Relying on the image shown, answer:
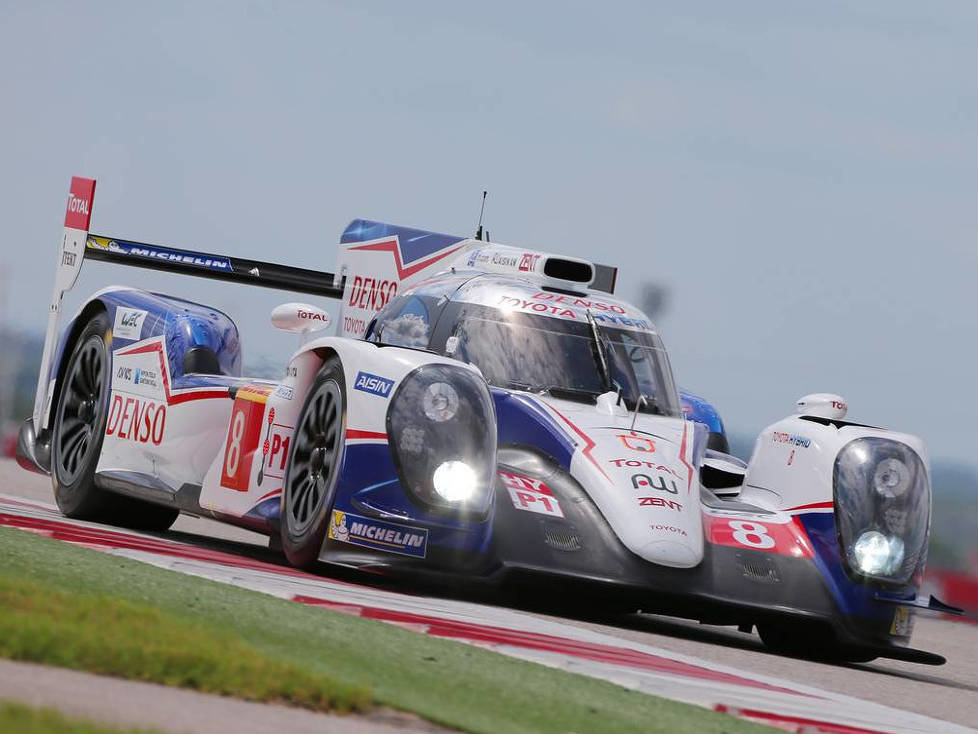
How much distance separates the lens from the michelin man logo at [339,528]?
8500mm

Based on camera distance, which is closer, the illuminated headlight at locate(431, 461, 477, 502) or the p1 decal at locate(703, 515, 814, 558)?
the illuminated headlight at locate(431, 461, 477, 502)

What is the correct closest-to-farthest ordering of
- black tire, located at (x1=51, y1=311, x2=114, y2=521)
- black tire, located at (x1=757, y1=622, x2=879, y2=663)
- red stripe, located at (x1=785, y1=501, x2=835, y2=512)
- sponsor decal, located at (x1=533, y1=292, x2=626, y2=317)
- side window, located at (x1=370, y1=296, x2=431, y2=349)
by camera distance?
red stripe, located at (x1=785, y1=501, x2=835, y2=512), black tire, located at (x1=757, y1=622, x2=879, y2=663), side window, located at (x1=370, y1=296, x2=431, y2=349), sponsor decal, located at (x1=533, y1=292, x2=626, y2=317), black tire, located at (x1=51, y1=311, x2=114, y2=521)

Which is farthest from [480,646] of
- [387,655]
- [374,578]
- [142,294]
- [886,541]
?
[142,294]

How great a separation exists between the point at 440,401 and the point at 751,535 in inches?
68.1

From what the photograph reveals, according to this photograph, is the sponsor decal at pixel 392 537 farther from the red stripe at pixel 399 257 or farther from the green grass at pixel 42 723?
the green grass at pixel 42 723

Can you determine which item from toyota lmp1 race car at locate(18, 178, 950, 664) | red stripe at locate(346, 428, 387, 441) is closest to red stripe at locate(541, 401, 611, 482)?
toyota lmp1 race car at locate(18, 178, 950, 664)

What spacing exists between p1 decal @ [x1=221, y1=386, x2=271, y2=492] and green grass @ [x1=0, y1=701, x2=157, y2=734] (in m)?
5.85

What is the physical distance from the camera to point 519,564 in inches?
332

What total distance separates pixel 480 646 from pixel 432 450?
1936mm

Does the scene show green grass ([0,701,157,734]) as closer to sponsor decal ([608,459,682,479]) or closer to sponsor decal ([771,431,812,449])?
sponsor decal ([608,459,682,479])

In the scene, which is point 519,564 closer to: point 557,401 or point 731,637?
point 557,401

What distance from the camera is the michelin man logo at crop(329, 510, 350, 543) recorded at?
850 centimetres

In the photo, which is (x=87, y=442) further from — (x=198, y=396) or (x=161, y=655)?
(x=161, y=655)

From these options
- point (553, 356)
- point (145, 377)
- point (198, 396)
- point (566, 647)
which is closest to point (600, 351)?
point (553, 356)
